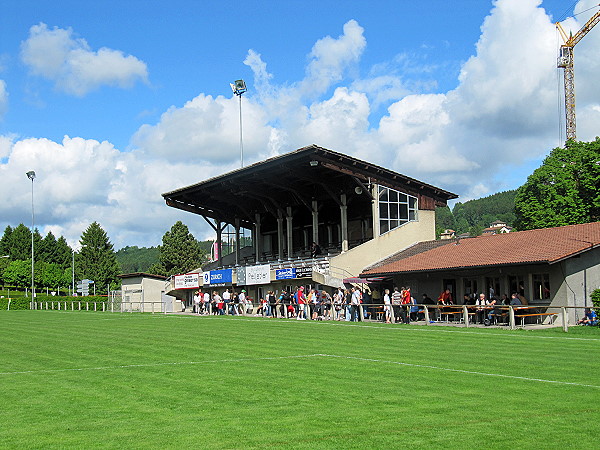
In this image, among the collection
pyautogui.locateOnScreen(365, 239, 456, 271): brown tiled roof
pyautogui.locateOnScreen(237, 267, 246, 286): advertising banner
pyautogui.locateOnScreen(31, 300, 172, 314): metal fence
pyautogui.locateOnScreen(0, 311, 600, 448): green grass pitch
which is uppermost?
pyautogui.locateOnScreen(365, 239, 456, 271): brown tiled roof

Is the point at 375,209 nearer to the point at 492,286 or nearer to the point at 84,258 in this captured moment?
the point at 492,286

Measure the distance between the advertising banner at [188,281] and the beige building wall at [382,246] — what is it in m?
17.6

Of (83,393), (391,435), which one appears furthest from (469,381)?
(83,393)

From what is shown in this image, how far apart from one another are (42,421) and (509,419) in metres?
5.94

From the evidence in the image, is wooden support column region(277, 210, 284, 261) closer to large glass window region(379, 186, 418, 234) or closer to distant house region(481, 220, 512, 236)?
large glass window region(379, 186, 418, 234)

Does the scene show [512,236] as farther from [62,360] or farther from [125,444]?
[125,444]

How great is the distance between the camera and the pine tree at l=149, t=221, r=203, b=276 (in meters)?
104

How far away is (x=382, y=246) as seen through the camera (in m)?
51.0

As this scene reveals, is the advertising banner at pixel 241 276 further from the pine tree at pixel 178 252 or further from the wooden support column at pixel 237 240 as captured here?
the pine tree at pixel 178 252

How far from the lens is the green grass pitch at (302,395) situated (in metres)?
8.15

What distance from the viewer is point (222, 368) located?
14273 mm

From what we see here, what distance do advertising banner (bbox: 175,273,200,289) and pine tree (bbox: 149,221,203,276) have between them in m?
39.3

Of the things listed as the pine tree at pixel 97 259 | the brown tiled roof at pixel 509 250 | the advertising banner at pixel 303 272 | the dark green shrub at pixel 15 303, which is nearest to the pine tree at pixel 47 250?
the pine tree at pixel 97 259

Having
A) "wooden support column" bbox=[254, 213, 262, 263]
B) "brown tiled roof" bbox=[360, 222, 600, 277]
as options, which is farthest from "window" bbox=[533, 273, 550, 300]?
"wooden support column" bbox=[254, 213, 262, 263]
